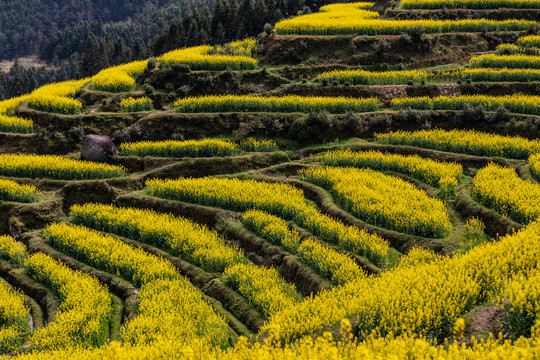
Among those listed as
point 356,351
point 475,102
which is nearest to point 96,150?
point 356,351

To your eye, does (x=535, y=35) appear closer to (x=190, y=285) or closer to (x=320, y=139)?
(x=320, y=139)

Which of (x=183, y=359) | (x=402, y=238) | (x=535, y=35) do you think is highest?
(x=535, y=35)

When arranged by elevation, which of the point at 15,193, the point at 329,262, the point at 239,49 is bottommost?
the point at 329,262

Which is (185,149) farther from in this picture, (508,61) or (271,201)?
(508,61)

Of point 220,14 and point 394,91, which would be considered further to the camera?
point 220,14

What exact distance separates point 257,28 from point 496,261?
55488 millimetres

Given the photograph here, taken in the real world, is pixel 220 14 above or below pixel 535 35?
above

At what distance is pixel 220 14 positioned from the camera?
2675 inches

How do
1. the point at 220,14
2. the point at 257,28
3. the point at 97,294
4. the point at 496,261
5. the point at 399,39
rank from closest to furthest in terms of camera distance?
the point at 496,261
the point at 97,294
the point at 399,39
the point at 257,28
the point at 220,14

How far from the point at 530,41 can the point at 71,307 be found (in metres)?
43.4

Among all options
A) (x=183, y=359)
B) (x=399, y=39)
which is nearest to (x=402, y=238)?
(x=183, y=359)

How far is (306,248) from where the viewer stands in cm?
1870

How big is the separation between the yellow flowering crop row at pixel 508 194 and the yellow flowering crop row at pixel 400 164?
176 centimetres

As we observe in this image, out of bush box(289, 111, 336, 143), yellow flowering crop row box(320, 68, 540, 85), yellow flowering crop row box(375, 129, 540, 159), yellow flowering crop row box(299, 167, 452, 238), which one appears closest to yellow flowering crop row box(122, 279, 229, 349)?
yellow flowering crop row box(299, 167, 452, 238)
